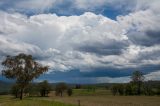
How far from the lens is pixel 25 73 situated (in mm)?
78500

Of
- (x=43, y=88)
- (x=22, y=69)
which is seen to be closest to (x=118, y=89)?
(x=43, y=88)

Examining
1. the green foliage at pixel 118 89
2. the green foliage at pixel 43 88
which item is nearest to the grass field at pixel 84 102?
the green foliage at pixel 43 88

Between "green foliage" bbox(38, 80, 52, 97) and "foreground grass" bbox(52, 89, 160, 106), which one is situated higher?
"green foliage" bbox(38, 80, 52, 97)

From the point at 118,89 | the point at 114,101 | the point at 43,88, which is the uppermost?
the point at 43,88

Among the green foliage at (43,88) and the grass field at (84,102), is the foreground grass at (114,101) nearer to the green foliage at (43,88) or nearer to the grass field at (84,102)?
the grass field at (84,102)

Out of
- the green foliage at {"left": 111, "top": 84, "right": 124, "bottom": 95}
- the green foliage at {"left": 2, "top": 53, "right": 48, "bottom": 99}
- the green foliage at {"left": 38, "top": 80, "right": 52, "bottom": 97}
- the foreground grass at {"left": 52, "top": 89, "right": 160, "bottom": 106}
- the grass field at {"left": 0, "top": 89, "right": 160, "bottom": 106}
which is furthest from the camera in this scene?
the green foliage at {"left": 111, "top": 84, "right": 124, "bottom": 95}

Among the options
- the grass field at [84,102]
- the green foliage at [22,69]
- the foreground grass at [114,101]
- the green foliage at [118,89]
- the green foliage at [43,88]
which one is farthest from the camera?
the green foliage at [118,89]

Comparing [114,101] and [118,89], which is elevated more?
[118,89]

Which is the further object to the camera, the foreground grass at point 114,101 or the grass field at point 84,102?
the foreground grass at point 114,101

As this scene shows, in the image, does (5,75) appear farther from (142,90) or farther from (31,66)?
(142,90)

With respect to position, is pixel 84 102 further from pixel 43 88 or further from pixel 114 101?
pixel 43 88

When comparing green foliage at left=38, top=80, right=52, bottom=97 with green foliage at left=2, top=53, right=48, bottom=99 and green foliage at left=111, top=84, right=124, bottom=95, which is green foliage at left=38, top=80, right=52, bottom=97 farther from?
green foliage at left=2, top=53, right=48, bottom=99

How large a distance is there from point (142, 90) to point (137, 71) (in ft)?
29.1

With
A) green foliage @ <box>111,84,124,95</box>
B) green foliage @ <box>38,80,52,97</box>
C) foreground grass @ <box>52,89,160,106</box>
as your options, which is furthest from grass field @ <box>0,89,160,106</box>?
green foliage @ <box>111,84,124,95</box>
